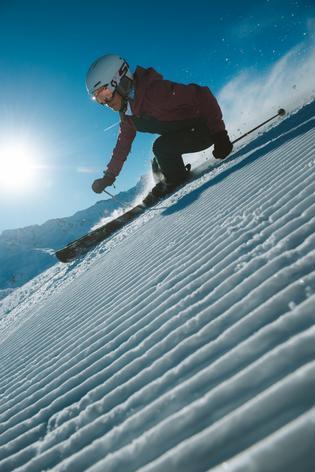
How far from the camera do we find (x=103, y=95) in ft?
21.2

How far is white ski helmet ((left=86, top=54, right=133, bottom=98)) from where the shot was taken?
6.26 meters

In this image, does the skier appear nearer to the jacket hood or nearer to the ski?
the jacket hood

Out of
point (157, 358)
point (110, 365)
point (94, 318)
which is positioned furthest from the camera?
point (94, 318)

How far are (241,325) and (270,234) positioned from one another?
0.96 metres

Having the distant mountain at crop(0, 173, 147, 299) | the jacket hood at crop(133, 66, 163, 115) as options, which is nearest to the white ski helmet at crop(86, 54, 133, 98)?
the jacket hood at crop(133, 66, 163, 115)

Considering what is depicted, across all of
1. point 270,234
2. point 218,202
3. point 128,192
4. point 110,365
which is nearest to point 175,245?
point 218,202

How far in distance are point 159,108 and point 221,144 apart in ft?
5.45

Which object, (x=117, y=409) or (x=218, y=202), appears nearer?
(x=117, y=409)

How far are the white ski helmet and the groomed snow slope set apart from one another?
13.2ft

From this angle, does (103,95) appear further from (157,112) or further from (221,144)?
(221,144)

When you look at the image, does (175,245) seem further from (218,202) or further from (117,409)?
(117,409)

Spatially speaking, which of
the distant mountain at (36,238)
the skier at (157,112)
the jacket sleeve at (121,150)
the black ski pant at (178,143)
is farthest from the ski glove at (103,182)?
the distant mountain at (36,238)

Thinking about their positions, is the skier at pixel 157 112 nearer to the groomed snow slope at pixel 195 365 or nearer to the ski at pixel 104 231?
the ski at pixel 104 231

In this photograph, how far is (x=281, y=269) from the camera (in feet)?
5.49
